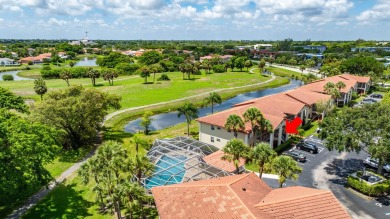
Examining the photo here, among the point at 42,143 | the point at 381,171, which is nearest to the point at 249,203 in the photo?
the point at 42,143

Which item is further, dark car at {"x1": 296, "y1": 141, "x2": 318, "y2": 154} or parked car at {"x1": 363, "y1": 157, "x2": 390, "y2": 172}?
dark car at {"x1": 296, "y1": 141, "x2": 318, "y2": 154}

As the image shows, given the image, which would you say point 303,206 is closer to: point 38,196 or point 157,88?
point 38,196

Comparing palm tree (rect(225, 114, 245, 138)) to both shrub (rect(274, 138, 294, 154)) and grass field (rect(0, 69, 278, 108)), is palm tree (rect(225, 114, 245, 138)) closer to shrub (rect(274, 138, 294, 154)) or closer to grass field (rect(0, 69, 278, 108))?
shrub (rect(274, 138, 294, 154))

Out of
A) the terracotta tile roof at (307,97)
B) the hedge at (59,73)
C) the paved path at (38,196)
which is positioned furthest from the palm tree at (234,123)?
the hedge at (59,73)

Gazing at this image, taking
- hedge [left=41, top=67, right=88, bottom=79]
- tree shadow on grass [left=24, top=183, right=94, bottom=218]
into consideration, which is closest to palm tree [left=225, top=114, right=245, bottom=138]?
tree shadow on grass [left=24, top=183, right=94, bottom=218]

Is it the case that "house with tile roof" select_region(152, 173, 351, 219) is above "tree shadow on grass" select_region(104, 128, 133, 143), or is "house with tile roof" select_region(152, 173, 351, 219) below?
above

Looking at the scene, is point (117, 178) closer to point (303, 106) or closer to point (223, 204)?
point (223, 204)
